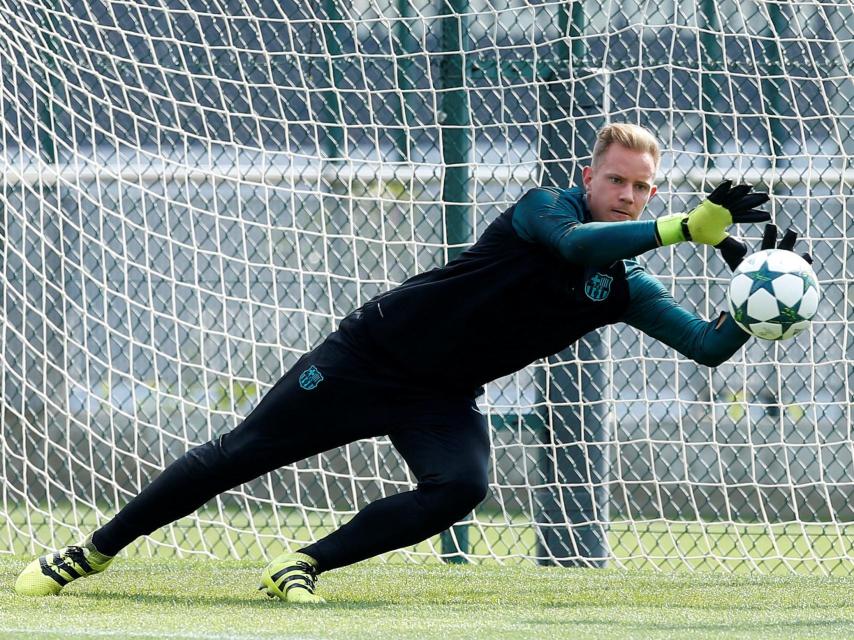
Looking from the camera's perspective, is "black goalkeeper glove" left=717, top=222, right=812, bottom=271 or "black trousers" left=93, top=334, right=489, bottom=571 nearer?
"black goalkeeper glove" left=717, top=222, right=812, bottom=271

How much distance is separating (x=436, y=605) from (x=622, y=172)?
162 centimetres

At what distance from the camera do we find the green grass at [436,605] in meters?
3.62

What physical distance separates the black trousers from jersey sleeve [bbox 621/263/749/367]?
661 mm

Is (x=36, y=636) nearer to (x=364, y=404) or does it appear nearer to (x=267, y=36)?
(x=364, y=404)

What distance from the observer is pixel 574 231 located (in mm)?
3715

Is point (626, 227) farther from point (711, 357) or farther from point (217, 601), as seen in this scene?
point (217, 601)

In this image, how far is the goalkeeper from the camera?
4.02 m

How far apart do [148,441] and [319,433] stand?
17.3 feet

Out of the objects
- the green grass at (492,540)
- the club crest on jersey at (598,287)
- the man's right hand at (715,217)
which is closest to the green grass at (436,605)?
the club crest on jersey at (598,287)

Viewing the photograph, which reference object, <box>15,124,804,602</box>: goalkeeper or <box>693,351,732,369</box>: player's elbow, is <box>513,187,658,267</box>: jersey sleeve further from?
<box>693,351,732,369</box>: player's elbow

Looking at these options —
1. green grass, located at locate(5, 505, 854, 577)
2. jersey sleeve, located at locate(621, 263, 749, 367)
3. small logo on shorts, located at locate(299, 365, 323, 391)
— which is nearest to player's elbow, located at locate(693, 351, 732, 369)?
jersey sleeve, located at locate(621, 263, 749, 367)

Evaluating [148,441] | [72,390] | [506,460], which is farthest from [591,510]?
[148,441]

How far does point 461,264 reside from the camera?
4168 mm

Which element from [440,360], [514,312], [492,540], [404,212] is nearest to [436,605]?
[440,360]
